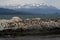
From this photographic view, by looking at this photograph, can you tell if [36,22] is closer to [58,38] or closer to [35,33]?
[35,33]

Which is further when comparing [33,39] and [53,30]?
[53,30]

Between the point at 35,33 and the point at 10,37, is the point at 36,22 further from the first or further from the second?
the point at 10,37

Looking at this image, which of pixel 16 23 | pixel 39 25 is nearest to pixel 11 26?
pixel 16 23

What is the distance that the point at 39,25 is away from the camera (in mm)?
54719

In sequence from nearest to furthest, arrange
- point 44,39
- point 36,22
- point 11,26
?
point 44,39 < point 11,26 < point 36,22

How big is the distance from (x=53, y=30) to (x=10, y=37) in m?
9.54

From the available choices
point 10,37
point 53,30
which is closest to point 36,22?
point 53,30

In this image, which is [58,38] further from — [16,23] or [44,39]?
[16,23]

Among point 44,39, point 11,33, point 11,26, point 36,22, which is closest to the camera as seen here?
point 44,39

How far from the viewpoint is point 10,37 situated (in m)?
46.8

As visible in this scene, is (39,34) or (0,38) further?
(39,34)

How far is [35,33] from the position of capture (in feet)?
166

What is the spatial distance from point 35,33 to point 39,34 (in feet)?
2.92

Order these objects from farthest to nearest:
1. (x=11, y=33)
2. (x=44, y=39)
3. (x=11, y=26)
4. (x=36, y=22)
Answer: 1. (x=36, y=22)
2. (x=11, y=26)
3. (x=11, y=33)
4. (x=44, y=39)
